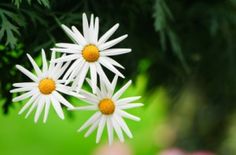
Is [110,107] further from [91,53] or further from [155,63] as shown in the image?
[155,63]

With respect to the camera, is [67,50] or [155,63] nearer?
[67,50]

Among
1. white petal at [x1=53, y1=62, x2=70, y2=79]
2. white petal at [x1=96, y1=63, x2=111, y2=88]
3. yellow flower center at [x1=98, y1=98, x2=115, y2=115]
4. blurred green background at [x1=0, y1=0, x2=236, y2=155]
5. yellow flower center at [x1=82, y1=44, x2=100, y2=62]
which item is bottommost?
yellow flower center at [x1=98, y1=98, x2=115, y2=115]

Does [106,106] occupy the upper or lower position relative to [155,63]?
lower

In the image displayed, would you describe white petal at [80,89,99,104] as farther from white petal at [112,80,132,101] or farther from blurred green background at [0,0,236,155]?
blurred green background at [0,0,236,155]

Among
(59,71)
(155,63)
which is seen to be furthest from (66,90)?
(155,63)

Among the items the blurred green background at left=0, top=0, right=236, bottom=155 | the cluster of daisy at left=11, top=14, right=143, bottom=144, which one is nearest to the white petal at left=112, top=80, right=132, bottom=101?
the cluster of daisy at left=11, top=14, right=143, bottom=144

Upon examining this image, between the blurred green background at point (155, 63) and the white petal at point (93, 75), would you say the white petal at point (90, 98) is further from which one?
the blurred green background at point (155, 63)
